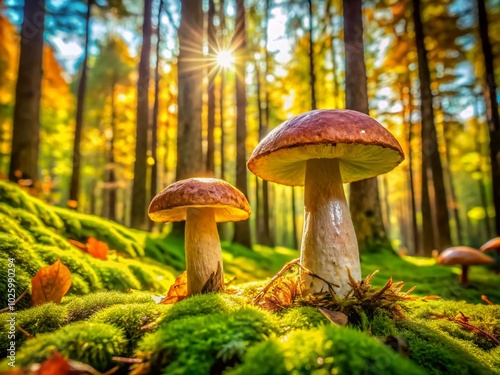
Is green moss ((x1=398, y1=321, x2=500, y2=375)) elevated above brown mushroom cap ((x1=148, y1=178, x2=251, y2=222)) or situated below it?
below

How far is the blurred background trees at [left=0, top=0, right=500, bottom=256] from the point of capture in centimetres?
659

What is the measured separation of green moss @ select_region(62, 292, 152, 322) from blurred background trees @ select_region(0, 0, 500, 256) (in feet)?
15.5

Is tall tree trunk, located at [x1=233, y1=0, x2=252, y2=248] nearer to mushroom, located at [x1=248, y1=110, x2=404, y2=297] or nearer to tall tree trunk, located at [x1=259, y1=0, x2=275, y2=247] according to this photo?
tall tree trunk, located at [x1=259, y1=0, x2=275, y2=247]

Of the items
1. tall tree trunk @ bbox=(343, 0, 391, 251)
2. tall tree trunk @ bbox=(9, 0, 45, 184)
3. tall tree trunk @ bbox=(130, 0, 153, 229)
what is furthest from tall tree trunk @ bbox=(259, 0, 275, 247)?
tall tree trunk @ bbox=(9, 0, 45, 184)

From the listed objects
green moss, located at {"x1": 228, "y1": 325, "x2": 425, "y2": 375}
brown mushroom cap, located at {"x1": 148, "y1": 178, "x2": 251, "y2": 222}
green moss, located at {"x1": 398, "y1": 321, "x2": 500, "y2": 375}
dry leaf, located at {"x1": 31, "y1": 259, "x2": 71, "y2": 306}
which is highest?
brown mushroom cap, located at {"x1": 148, "y1": 178, "x2": 251, "y2": 222}

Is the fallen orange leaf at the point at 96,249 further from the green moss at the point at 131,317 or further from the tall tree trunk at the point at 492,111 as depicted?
the tall tree trunk at the point at 492,111

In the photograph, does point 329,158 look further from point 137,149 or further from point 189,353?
point 137,149

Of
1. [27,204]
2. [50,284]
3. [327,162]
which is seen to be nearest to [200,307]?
[50,284]

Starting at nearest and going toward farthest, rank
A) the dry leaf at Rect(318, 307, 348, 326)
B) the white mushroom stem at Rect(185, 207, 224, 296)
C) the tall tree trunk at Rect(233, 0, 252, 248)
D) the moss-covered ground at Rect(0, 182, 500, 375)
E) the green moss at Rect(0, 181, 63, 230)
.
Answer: the moss-covered ground at Rect(0, 182, 500, 375) → the dry leaf at Rect(318, 307, 348, 326) → the white mushroom stem at Rect(185, 207, 224, 296) → the green moss at Rect(0, 181, 63, 230) → the tall tree trunk at Rect(233, 0, 252, 248)

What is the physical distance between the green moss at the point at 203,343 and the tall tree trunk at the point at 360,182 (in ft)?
17.0

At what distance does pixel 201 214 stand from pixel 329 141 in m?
1.29

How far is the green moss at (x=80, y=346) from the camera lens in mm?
1369

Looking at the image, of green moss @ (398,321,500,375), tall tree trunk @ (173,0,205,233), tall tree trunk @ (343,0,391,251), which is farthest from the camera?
tall tree trunk @ (173,0,205,233)

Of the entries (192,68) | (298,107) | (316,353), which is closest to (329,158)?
(316,353)
